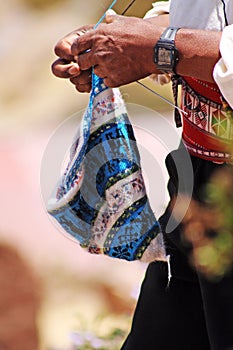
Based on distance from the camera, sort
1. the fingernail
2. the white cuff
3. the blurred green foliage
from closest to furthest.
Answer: the blurred green foliage → the fingernail → the white cuff

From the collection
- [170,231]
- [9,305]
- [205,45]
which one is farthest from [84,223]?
[9,305]

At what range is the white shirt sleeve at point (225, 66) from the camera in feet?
5.48

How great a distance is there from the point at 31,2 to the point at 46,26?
13 centimetres

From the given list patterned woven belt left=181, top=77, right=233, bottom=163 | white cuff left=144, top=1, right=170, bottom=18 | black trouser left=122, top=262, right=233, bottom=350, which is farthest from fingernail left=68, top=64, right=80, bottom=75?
black trouser left=122, top=262, right=233, bottom=350

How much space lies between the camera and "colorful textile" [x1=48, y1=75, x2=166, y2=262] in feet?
6.68

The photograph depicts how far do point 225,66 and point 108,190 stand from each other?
19.0 inches

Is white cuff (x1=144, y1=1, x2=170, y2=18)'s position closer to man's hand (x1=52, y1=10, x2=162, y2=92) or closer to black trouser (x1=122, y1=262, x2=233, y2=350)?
man's hand (x1=52, y1=10, x2=162, y2=92)

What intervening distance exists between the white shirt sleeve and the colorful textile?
41 centimetres

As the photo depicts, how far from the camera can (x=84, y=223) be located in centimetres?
210

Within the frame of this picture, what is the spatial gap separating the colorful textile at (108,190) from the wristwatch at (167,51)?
29 centimetres

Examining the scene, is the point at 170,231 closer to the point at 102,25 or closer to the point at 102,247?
the point at 102,247

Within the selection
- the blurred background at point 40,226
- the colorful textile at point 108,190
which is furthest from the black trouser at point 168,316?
the blurred background at point 40,226

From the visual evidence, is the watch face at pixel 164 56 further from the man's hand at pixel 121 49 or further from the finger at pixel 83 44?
the finger at pixel 83 44

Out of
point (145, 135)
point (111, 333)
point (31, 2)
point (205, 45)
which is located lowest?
point (111, 333)
